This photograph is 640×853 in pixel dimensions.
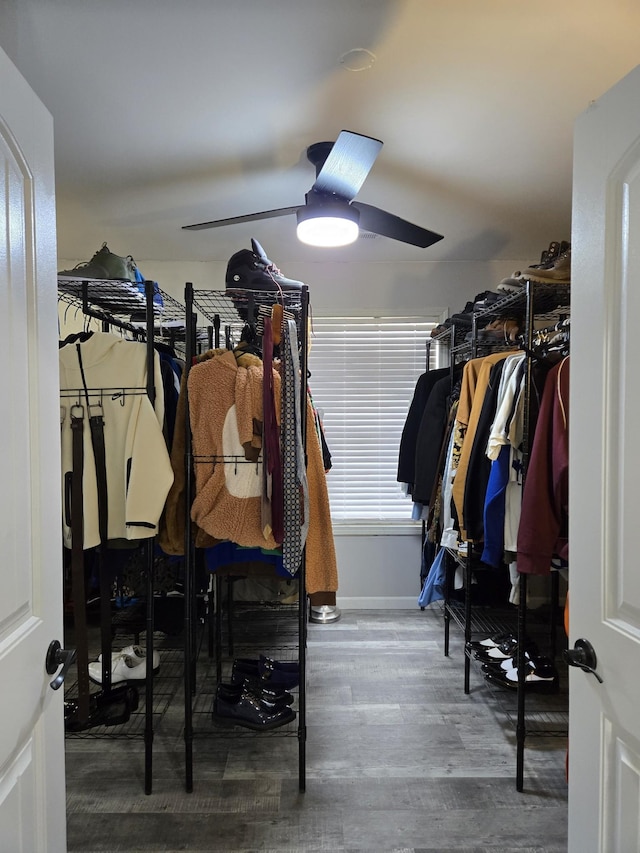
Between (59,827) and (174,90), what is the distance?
84.5 inches

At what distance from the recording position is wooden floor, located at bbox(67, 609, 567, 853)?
1776mm

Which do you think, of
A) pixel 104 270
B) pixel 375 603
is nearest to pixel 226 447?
pixel 104 270

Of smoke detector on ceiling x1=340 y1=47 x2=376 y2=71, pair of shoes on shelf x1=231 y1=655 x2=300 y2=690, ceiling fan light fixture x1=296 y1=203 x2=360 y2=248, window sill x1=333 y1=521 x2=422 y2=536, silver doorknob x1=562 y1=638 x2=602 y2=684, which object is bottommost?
pair of shoes on shelf x1=231 y1=655 x2=300 y2=690

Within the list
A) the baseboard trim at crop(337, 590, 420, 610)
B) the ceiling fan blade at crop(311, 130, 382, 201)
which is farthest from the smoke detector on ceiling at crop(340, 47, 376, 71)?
the baseboard trim at crop(337, 590, 420, 610)

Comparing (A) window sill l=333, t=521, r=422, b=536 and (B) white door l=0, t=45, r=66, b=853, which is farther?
(A) window sill l=333, t=521, r=422, b=536

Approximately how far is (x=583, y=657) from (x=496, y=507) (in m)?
1.16

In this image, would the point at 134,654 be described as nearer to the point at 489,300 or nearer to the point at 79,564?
the point at 79,564

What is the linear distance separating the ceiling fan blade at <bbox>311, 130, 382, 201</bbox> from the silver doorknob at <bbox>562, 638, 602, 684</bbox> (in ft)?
5.23

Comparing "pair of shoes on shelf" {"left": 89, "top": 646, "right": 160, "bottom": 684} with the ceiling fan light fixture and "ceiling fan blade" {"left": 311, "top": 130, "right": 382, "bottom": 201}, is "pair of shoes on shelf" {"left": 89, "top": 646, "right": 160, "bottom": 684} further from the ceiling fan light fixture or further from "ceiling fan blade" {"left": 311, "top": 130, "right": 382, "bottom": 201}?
"ceiling fan blade" {"left": 311, "top": 130, "right": 382, "bottom": 201}

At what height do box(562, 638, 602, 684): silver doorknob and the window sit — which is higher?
the window

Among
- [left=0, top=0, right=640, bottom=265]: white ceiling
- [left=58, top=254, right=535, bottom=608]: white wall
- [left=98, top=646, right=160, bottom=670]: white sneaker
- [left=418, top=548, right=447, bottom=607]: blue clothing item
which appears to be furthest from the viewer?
[left=58, top=254, right=535, bottom=608]: white wall

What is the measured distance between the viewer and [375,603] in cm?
386

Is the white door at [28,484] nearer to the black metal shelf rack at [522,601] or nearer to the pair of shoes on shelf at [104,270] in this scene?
the pair of shoes on shelf at [104,270]

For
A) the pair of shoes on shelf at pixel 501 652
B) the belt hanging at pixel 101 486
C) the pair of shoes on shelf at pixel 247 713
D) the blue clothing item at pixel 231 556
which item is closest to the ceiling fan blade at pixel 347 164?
the belt hanging at pixel 101 486
